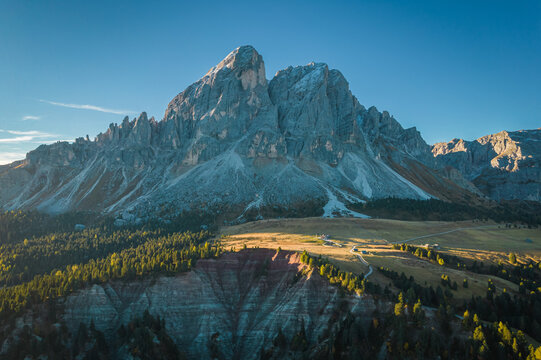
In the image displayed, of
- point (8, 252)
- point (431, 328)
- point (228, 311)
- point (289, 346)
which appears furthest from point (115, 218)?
point (431, 328)

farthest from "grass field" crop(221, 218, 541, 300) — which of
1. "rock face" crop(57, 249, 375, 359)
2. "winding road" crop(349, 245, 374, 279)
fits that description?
"rock face" crop(57, 249, 375, 359)

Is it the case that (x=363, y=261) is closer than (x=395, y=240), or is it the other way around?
(x=363, y=261)

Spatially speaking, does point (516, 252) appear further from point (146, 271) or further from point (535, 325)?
point (146, 271)

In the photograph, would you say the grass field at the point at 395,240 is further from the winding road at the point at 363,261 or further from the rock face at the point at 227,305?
the rock face at the point at 227,305

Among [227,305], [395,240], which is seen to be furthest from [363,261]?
[395,240]

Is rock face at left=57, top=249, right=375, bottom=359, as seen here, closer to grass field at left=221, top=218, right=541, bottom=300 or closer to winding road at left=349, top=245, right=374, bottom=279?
winding road at left=349, top=245, right=374, bottom=279

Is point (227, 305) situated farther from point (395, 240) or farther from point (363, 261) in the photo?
point (395, 240)
